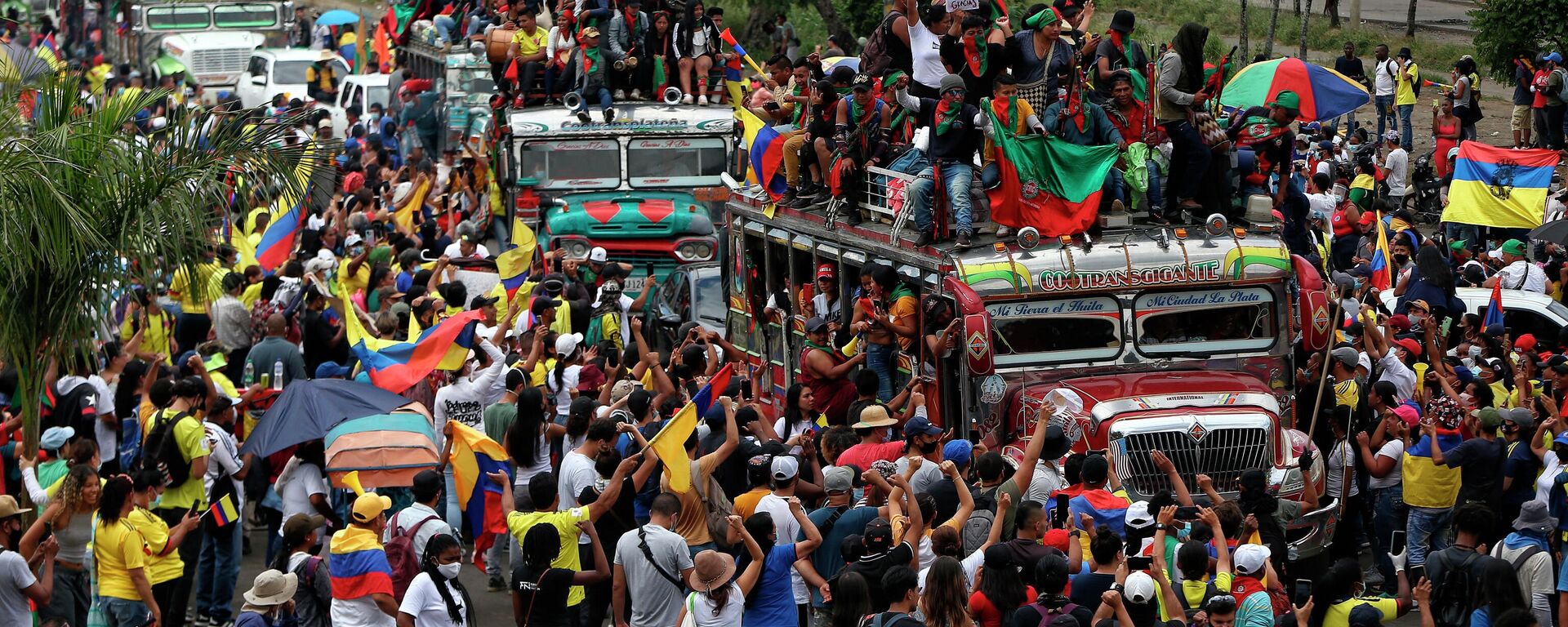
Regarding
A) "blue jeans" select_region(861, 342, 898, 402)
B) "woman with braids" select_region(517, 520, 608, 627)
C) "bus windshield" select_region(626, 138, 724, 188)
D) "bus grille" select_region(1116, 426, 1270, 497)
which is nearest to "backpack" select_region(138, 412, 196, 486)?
"woman with braids" select_region(517, 520, 608, 627)

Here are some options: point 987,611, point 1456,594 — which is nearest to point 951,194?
point 1456,594

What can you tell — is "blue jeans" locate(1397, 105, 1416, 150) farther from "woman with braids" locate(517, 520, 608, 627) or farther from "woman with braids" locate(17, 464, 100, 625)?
"woman with braids" locate(17, 464, 100, 625)

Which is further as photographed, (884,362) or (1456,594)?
(884,362)

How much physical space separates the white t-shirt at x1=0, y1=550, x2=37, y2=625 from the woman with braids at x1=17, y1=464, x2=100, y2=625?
343 millimetres

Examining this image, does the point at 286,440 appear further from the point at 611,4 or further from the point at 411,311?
the point at 611,4

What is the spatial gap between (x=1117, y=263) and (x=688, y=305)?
676 centimetres

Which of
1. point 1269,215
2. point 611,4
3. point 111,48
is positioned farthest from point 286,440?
point 111,48

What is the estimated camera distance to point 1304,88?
16391mm

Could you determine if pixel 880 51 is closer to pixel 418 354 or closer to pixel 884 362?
pixel 884 362

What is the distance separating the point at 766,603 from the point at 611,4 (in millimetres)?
12385

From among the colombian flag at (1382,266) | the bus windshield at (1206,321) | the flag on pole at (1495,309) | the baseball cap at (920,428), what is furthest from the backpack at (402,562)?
the colombian flag at (1382,266)

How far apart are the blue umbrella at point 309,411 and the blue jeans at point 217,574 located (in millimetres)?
549

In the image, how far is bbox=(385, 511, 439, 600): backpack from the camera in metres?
9.95

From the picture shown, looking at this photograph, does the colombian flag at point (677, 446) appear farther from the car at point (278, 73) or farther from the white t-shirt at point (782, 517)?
the car at point (278, 73)
